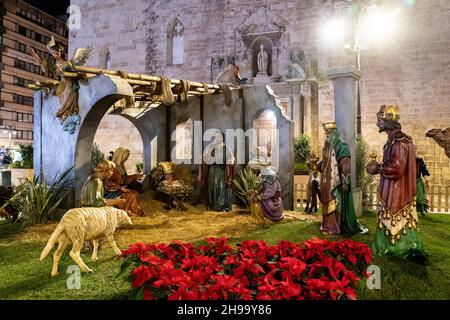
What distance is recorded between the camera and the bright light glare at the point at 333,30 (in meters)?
16.5

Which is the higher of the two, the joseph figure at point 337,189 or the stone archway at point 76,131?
the stone archway at point 76,131

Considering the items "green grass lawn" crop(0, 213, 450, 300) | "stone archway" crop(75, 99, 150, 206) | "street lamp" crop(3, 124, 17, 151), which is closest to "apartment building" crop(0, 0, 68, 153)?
"street lamp" crop(3, 124, 17, 151)

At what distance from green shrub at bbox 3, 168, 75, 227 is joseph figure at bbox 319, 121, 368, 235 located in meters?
5.35

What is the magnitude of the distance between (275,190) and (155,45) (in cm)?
1451

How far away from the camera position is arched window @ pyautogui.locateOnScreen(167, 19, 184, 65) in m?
19.8

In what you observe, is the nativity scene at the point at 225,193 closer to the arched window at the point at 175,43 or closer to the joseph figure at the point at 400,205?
the joseph figure at the point at 400,205

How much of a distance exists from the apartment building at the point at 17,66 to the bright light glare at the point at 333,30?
33615mm

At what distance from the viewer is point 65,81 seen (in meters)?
8.14

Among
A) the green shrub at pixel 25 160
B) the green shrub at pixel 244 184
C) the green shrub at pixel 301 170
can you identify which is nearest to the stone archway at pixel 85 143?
the green shrub at pixel 244 184

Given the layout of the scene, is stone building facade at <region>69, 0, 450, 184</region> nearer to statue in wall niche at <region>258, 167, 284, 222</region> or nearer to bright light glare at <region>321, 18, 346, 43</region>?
bright light glare at <region>321, 18, 346, 43</region>

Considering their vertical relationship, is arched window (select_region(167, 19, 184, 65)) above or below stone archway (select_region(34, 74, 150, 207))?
above

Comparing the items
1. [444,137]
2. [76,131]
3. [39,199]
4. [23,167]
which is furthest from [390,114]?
[23,167]

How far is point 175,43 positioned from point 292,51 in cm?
643

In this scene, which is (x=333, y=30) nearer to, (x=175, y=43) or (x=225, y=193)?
(x=175, y=43)
